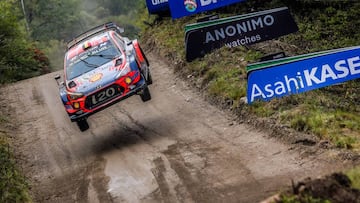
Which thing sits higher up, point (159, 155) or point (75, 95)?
point (75, 95)

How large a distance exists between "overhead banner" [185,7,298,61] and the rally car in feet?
8.01

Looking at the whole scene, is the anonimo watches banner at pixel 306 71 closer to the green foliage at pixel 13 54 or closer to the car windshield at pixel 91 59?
the car windshield at pixel 91 59

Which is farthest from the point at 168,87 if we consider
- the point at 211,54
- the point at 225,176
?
the point at 225,176

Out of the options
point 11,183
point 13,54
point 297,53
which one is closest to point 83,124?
point 11,183

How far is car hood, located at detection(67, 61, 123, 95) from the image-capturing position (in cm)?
1159

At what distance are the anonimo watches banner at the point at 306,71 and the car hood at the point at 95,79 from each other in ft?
10.3

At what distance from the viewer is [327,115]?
32.4ft

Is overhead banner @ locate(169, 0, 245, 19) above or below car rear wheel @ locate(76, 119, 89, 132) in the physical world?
above

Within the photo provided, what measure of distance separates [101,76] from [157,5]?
1027 cm

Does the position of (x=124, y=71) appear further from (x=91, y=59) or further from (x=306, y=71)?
(x=306, y=71)

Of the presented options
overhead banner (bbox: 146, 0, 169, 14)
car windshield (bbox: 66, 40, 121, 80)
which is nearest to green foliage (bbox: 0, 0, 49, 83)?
overhead banner (bbox: 146, 0, 169, 14)

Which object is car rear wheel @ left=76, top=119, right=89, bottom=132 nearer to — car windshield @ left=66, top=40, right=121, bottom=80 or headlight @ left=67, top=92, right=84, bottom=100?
headlight @ left=67, top=92, right=84, bottom=100

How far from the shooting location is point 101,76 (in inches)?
464

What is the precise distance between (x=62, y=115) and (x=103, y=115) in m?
1.80
